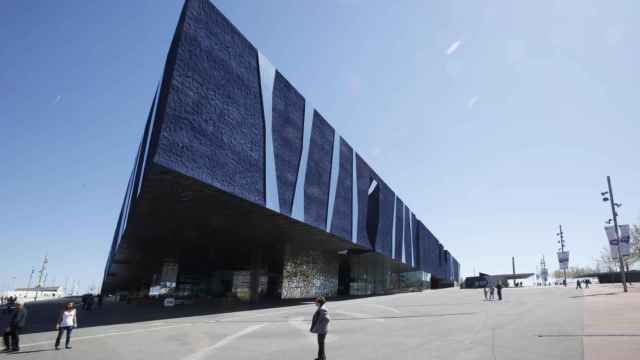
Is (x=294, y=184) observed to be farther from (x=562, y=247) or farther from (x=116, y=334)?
(x=562, y=247)

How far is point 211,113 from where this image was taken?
22.9 metres

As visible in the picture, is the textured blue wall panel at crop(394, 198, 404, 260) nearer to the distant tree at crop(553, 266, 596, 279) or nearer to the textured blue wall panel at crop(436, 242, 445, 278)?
the textured blue wall panel at crop(436, 242, 445, 278)

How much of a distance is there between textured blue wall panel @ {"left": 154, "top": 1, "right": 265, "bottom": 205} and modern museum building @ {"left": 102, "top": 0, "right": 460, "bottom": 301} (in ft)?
0.24

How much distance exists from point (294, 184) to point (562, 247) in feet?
206

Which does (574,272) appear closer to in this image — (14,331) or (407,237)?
(407,237)

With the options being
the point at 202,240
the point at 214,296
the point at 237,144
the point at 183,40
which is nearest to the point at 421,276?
the point at 214,296

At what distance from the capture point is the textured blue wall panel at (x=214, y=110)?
2072 centimetres

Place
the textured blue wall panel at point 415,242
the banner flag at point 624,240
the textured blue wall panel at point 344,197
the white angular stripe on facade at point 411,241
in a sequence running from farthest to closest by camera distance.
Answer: the textured blue wall panel at point 415,242 → the white angular stripe on facade at point 411,241 → the textured blue wall panel at point 344,197 → the banner flag at point 624,240

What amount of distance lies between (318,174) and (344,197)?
A: 686 centimetres

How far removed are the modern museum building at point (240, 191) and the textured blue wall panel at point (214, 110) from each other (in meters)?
0.07

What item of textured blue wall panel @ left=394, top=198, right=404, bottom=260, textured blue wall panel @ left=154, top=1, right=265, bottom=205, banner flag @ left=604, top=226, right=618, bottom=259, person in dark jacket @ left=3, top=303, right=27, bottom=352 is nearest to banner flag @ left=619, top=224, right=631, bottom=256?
banner flag @ left=604, top=226, right=618, bottom=259

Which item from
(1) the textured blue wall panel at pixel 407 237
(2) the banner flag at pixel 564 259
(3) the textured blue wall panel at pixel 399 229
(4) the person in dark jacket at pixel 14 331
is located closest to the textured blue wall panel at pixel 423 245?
(1) the textured blue wall panel at pixel 407 237

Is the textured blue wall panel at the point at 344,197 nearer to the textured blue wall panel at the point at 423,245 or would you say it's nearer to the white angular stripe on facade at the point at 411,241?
the white angular stripe on facade at the point at 411,241

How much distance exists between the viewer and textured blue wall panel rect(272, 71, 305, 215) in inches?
1144
